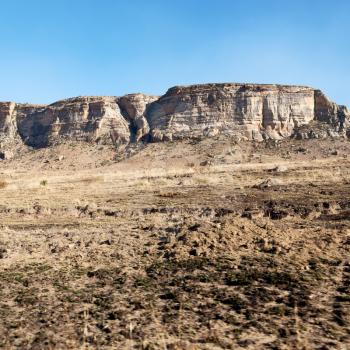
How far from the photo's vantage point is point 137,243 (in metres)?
12.4

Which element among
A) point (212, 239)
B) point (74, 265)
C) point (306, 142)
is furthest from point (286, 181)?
point (306, 142)

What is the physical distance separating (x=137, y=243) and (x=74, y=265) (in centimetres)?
240

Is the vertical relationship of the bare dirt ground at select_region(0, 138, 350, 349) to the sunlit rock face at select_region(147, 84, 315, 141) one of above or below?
below

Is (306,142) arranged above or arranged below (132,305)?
above

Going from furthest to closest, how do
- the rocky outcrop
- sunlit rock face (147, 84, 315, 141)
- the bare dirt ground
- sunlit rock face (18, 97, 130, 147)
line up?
sunlit rock face (18, 97, 130, 147)
the rocky outcrop
sunlit rock face (147, 84, 315, 141)
the bare dirt ground

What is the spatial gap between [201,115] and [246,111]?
331 inches

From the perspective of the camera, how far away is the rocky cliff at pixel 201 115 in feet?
247

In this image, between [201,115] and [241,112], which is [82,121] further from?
[241,112]

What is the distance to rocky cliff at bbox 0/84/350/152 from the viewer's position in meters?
75.4

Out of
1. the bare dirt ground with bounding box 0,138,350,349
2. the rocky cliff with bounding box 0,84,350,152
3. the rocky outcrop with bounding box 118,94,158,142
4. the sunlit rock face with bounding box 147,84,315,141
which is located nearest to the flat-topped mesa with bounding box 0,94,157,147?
the rocky outcrop with bounding box 118,94,158,142

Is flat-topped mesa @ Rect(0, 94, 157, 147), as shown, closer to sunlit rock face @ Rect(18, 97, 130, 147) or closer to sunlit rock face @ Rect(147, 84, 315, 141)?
sunlit rock face @ Rect(18, 97, 130, 147)

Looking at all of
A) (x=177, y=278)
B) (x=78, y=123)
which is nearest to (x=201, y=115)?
(x=78, y=123)

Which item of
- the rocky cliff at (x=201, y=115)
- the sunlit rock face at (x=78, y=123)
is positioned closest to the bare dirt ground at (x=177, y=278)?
the rocky cliff at (x=201, y=115)

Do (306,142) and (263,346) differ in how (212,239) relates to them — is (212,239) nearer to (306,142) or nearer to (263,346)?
(263,346)
